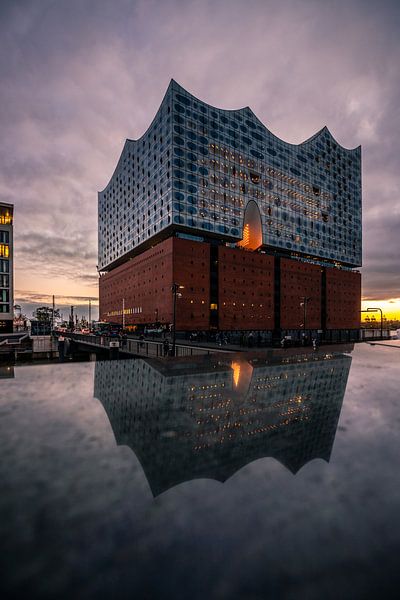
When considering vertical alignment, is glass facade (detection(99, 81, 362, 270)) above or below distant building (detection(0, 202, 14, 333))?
above

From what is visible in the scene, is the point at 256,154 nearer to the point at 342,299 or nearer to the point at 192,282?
the point at 192,282

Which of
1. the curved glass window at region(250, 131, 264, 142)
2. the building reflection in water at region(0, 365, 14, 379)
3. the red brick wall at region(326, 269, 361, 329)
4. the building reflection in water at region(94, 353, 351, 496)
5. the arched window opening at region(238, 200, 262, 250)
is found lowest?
the building reflection in water at region(0, 365, 14, 379)

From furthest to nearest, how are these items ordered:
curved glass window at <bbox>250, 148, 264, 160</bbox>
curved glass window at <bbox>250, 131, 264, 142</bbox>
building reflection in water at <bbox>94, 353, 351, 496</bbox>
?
1. curved glass window at <bbox>250, 131, 264, 142</bbox>
2. curved glass window at <bbox>250, 148, 264, 160</bbox>
3. building reflection in water at <bbox>94, 353, 351, 496</bbox>

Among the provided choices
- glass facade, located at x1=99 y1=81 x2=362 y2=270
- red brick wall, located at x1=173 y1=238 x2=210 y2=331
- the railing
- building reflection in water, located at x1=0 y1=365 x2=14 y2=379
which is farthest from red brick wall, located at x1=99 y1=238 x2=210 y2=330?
building reflection in water, located at x1=0 y1=365 x2=14 y2=379

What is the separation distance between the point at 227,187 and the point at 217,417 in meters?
66.5

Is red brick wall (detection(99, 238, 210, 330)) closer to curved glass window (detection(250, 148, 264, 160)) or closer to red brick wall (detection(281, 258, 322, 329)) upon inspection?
red brick wall (detection(281, 258, 322, 329))

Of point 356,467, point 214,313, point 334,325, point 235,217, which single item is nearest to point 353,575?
point 356,467

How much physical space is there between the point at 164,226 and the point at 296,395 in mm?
55741

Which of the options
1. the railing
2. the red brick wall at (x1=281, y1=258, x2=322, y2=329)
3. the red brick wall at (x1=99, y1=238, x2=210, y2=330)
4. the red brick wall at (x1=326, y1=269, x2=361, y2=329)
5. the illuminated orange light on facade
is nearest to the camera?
the illuminated orange light on facade

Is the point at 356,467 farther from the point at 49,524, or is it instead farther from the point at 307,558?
the point at 49,524

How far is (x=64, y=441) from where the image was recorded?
7512 mm

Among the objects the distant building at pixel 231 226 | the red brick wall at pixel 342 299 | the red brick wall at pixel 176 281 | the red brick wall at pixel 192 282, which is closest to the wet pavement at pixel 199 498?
the red brick wall at pixel 192 282

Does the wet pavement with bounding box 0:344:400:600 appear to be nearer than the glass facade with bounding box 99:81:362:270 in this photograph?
Yes

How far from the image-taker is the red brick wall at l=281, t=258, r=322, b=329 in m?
76.9
